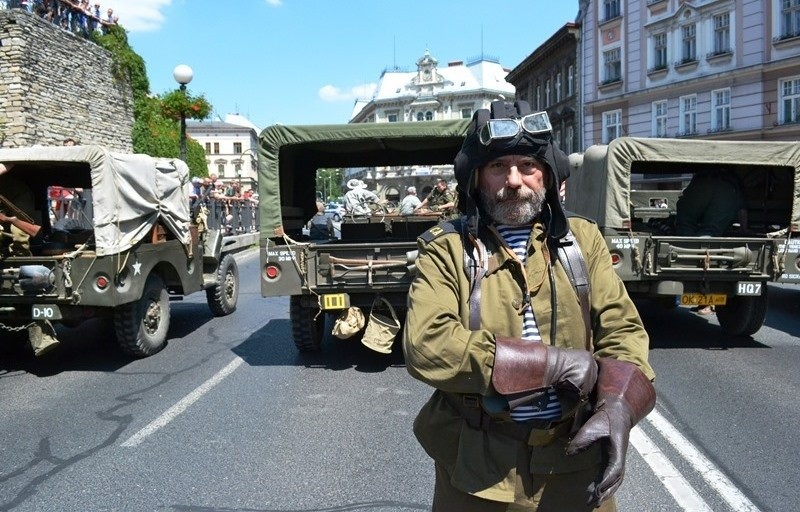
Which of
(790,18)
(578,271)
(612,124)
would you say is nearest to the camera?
(578,271)

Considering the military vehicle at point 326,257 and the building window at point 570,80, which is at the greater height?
the building window at point 570,80

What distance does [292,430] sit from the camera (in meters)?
5.17

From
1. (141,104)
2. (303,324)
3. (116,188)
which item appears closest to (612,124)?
(141,104)

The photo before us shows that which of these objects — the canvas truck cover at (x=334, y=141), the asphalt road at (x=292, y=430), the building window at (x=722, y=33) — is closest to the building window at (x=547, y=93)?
the building window at (x=722, y=33)

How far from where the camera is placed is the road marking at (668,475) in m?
3.77

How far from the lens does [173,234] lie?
870cm

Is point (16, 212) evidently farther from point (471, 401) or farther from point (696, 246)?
point (696, 246)

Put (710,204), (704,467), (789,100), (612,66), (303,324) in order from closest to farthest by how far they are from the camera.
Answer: (704,467), (303,324), (710,204), (789,100), (612,66)

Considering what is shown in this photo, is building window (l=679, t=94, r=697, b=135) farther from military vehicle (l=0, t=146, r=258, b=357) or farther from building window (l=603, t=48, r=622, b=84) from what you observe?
military vehicle (l=0, t=146, r=258, b=357)

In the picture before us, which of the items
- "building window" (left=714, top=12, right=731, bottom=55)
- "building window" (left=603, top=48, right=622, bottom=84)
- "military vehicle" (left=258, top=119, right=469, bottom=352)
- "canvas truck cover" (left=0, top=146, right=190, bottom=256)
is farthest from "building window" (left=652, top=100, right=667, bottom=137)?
"canvas truck cover" (left=0, top=146, right=190, bottom=256)

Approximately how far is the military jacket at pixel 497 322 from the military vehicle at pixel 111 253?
5.46 metres

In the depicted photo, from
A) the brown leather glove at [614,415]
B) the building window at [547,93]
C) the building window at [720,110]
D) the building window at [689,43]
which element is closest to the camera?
the brown leather glove at [614,415]

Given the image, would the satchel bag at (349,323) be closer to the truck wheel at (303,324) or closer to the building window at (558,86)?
the truck wheel at (303,324)

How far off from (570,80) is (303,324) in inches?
1547
